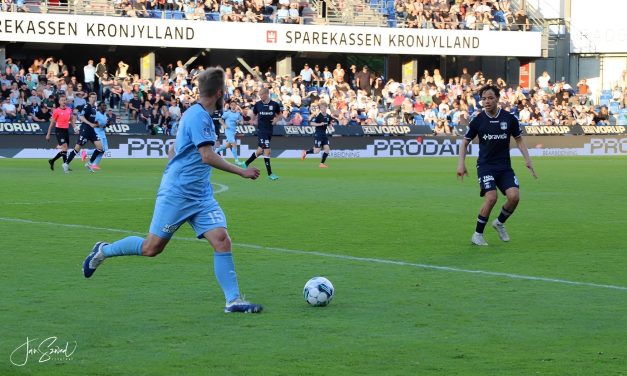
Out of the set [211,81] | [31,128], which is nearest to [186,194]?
[211,81]

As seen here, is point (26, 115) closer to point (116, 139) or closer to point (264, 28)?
point (116, 139)

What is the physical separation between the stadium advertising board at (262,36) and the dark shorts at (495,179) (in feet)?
104

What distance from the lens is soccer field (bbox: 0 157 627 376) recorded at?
7027 millimetres

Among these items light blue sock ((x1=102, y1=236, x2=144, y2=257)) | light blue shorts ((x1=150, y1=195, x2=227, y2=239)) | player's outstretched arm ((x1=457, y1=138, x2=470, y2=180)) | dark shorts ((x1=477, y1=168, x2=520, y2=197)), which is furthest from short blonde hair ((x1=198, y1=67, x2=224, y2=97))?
dark shorts ((x1=477, y1=168, x2=520, y2=197))

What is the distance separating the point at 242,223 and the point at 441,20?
1506 inches

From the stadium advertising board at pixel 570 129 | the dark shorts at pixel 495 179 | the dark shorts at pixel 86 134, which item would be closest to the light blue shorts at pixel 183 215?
the dark shorts at pixel 495 179

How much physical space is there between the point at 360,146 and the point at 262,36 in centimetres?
745

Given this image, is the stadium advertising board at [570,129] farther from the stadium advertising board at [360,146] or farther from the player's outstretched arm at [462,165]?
the player's outstretched arm at [462,165]

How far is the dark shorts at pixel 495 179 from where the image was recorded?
13.8 meters

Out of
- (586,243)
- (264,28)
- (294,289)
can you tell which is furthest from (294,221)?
(264,28)

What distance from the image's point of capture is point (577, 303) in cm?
926

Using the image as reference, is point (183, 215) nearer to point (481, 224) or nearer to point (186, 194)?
point (186, 194)

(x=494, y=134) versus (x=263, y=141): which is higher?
(x=494, y=134)

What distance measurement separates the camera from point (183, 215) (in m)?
8.64
